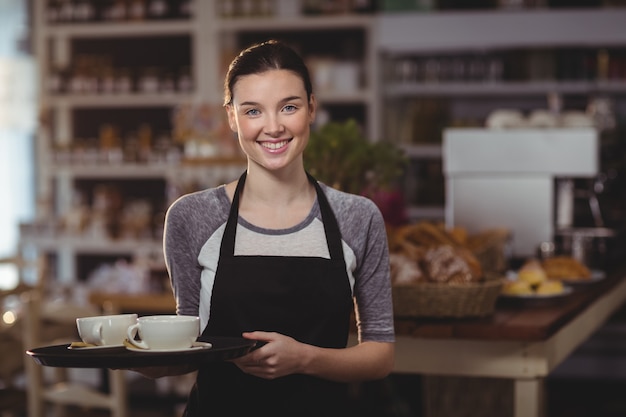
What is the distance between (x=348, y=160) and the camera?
2875 mm

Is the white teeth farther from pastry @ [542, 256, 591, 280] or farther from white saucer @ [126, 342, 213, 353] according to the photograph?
pastry @ [542, 256, 591, 280]

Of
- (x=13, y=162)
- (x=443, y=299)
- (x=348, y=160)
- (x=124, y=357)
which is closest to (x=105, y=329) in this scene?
(x=124, y=357)

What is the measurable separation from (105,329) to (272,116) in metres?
0.44

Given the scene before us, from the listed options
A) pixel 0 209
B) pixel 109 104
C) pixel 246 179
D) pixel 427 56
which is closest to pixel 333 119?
pixel 427 56

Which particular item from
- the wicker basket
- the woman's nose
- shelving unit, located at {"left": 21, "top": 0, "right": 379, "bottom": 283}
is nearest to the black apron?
the woman's nose

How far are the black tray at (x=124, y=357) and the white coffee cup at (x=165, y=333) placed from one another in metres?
0.03

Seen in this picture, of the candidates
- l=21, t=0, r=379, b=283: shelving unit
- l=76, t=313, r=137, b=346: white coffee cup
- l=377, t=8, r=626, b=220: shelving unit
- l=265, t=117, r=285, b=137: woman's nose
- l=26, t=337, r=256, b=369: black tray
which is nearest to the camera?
l=26, t=337, r=256, b=369: black tray

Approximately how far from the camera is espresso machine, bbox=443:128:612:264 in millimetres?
4172

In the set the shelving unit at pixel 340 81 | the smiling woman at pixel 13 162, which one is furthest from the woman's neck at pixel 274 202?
the smiling woman at pixel 13 162

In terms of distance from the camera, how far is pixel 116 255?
657cm

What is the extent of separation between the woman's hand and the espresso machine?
2.57 m

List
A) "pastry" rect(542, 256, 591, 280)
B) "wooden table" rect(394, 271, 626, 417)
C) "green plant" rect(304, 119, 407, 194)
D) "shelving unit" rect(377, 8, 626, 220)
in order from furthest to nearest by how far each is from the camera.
Answer: "shelving unit" rect(377, 8, 626, 220) → "pastry" rect(542, 256, 591, 280) → "green plant" rect(304, 119, 407, 194) → "wooden table" rect(394, 271, 626, 417)

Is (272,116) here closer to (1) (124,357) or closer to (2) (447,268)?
(1) (124,357)

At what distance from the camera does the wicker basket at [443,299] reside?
2.54 metres
